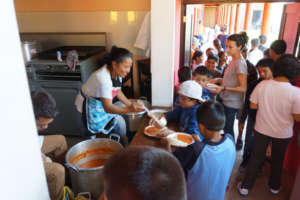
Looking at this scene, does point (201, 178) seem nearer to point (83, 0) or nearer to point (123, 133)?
point (123, 133)

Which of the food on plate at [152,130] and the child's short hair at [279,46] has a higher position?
the child's short hair at [279,46]

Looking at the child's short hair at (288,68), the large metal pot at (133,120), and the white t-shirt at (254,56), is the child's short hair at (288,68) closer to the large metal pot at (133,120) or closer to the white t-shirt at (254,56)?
the large metal pot at (133,120)

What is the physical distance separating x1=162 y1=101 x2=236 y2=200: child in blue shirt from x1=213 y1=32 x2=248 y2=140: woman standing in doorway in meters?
1.02

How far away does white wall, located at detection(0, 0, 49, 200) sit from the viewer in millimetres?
620

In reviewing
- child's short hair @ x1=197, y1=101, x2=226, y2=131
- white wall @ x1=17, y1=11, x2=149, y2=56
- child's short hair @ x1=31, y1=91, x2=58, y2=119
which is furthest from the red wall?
child's short hair @ x1=31, y1=91, x2=58, y2=119

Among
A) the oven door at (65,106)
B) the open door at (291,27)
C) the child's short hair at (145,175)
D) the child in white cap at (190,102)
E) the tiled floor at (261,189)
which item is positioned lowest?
the tiled floor at (261,189)

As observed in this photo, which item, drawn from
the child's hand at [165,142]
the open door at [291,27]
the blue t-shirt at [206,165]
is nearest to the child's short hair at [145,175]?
the blue t-shirt at [206,165]

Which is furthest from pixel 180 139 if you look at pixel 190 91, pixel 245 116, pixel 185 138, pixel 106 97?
pixel 245 116

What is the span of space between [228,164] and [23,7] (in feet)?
10.7

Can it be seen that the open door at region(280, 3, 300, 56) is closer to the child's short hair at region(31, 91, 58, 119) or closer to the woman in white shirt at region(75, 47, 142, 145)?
the woman in white shirt at region(75, 47, 142, 145)

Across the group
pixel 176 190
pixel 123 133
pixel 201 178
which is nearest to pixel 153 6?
pixel 123 133

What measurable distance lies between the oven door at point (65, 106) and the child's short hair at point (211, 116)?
5.89 ft

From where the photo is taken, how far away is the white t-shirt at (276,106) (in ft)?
5.11

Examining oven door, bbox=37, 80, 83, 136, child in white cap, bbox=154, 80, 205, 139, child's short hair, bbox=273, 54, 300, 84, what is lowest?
oven door, bbox=37, 80, 83, 136
